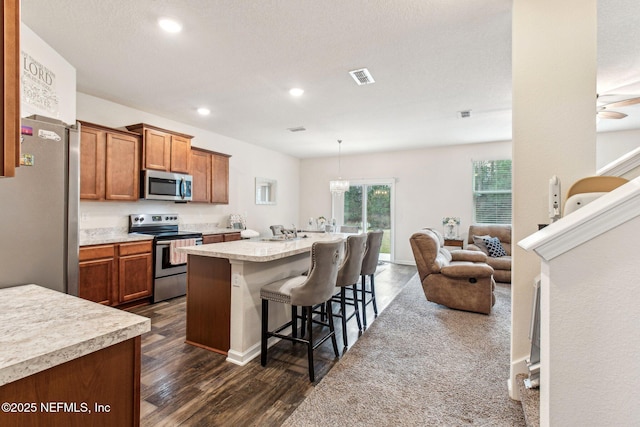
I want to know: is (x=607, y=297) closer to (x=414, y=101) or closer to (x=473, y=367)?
(x=473, y=367)

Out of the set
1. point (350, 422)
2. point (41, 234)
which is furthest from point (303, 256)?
point (41, 234)

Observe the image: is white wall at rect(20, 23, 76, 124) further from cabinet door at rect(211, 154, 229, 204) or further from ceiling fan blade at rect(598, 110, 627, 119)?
ceiling fan blade at rect(598, 110, 627, 119)

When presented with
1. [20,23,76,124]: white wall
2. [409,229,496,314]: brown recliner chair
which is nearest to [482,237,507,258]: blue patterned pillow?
[409,229,496,314]: brown recliner chair

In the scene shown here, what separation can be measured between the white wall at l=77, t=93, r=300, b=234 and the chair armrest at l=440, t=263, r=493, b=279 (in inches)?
165

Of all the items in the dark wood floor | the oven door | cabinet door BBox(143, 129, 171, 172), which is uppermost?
cabinet door BBox(143, 129, 171, 172)

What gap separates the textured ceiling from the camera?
223 centimetres

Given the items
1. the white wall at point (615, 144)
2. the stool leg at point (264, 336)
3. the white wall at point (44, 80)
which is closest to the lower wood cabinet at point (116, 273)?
the white wall at point (44, 80)

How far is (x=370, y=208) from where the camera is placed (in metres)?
7.63

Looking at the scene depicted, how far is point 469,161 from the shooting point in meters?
6.52

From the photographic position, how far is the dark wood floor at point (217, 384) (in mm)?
1904

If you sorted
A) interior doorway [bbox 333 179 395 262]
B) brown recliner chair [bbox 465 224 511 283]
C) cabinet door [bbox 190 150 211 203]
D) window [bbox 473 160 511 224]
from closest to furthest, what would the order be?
brown recliner chair [bbox 465 224 511 283]
cabinet door [bbox 190 150 211 203]
window [bbox 473 160 511 224]
interior doorway [bbox 333 179 395 262]

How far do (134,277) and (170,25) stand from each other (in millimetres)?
2954

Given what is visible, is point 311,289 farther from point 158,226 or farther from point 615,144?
point 615,144

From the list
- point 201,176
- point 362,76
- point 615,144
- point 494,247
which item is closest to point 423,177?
point 494,247
